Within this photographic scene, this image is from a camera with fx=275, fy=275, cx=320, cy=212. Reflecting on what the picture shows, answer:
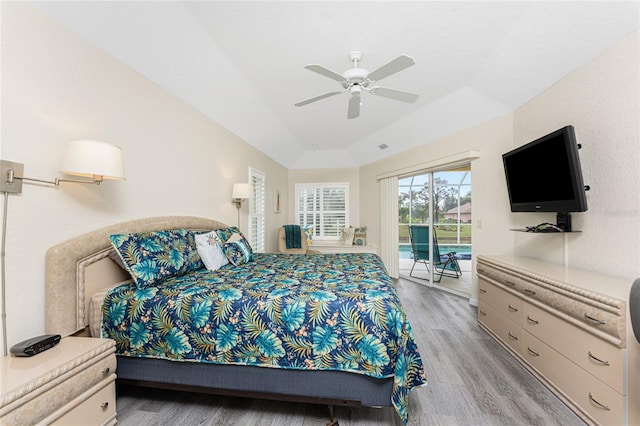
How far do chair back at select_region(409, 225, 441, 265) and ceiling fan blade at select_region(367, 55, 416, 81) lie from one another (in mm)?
3256

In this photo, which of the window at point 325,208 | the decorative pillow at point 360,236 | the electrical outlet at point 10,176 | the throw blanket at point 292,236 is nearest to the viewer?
the electrical outlet at point 10,176

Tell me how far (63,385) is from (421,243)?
473 centimetres

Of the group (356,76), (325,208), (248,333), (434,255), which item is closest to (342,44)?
(356,76)

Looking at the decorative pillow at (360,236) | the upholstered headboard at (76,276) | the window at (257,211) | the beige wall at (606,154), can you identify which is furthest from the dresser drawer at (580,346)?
the decorative pillow at (360,236)

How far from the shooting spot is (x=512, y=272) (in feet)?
7.98

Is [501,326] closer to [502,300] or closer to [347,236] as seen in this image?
[502,300]

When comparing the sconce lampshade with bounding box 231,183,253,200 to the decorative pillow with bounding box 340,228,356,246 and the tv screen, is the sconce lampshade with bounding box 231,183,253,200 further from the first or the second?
the tv screen

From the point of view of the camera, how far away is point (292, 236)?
17.8ft

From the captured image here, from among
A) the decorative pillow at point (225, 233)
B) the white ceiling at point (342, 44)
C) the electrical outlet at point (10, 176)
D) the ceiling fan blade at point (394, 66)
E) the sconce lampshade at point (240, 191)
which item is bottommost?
the decorative pillow at point (225, 233)

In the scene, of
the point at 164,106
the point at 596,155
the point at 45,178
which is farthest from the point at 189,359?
the point at 596,155

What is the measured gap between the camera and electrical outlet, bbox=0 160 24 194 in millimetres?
1377

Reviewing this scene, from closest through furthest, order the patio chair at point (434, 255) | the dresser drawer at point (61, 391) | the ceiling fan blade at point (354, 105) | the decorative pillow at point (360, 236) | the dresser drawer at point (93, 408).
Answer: the dresser drawer at point (61, 391)
the dresser drawer at point (93, 408)
the ceiling fan blade at point (354, 105)
the patio chair at point (434, 255)
the decorative pillow at point (360, 236)

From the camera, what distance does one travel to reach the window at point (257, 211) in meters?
4.36

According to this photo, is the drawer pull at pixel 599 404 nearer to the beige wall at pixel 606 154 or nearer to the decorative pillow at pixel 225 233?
the beige wall at pixel 606 154
